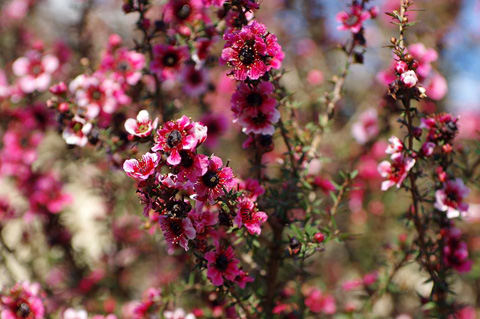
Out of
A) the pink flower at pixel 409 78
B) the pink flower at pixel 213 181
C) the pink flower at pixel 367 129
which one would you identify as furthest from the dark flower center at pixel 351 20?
the pink flower at pixel 367 129

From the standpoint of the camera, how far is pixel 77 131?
68.8 inches

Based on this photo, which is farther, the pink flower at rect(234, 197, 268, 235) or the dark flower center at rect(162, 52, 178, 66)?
the dark flower center at rect(162, 52, 178, 66)

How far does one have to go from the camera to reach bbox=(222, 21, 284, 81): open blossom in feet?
4.23

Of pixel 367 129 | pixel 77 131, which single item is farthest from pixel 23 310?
pixel 367 129

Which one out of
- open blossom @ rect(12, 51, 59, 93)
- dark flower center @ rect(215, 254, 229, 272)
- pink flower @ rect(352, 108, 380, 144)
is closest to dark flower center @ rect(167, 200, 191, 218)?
dark flower center @ rect(215, 254, 229, 272)

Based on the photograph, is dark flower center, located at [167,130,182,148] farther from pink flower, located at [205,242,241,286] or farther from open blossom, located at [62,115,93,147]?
open blossom, located at [62,115,93,147]

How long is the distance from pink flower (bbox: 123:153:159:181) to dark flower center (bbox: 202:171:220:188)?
0.14 m

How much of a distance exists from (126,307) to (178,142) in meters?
1.64

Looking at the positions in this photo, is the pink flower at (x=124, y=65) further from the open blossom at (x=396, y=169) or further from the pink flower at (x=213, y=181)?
the open blossom at (x=396, y=169)

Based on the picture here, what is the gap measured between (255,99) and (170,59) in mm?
599

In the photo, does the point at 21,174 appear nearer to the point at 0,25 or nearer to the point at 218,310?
the point at 218,310

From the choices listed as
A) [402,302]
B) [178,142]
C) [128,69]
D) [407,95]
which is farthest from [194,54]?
[402,302]

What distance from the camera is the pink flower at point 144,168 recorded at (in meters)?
1.19

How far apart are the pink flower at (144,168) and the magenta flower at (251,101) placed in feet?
1.08
